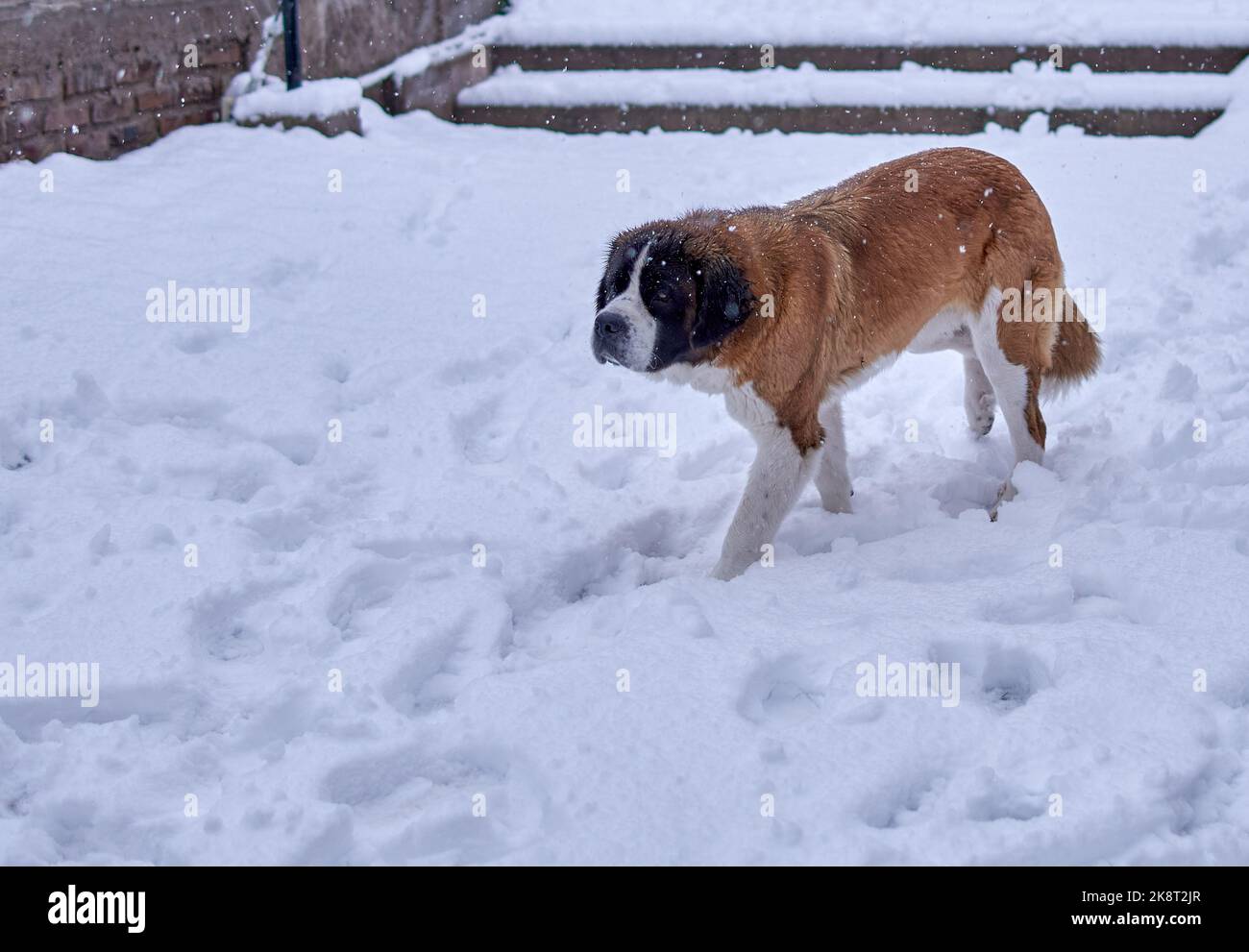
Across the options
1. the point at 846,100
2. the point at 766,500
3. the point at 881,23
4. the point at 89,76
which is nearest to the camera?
the point at 766,500

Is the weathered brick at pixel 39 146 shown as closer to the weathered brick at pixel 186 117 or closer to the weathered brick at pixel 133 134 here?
the weathered brick at pixel 133 134

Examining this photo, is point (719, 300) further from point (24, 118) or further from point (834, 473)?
point (24, 118)

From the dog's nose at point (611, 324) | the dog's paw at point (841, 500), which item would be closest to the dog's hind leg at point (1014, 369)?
the dog's paw at point (841, 500)

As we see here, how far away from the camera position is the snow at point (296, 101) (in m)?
6.81

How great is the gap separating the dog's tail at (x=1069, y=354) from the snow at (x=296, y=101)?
4203 mm

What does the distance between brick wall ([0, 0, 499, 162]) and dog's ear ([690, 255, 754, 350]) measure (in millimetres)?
3601

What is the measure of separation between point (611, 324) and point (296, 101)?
13.2 feet

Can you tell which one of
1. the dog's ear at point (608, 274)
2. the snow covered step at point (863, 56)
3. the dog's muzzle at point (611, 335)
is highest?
the snow covered step at point (863, 56)

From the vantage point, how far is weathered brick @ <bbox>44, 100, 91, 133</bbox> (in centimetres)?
581

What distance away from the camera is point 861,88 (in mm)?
8031

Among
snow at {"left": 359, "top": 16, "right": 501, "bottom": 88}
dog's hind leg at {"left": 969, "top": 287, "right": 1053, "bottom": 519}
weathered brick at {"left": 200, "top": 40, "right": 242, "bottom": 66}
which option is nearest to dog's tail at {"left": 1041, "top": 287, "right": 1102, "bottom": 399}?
dog's hind leg at {"left": 969, "top": 287, "right": 1053, "bottom": 519}

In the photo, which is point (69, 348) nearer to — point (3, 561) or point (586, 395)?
point (3, 561)

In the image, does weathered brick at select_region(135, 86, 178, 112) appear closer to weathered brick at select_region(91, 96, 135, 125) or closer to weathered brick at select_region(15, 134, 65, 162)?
weathered brick at select_region(91, 96, 135, 125)

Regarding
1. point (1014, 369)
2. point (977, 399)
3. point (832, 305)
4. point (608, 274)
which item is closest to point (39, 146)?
point (608, 274)
